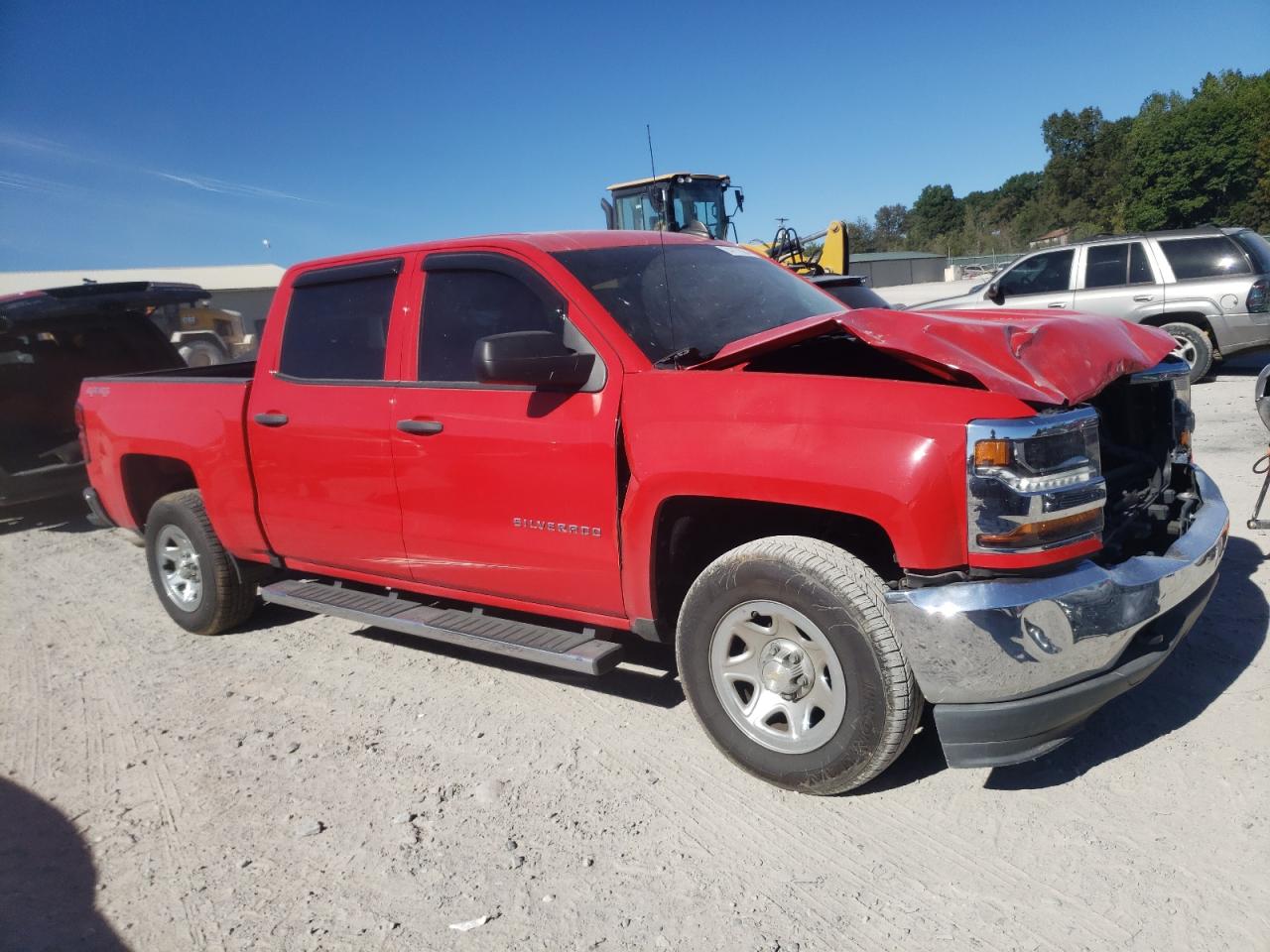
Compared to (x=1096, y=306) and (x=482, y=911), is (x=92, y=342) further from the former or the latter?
(x=1096, y=306)

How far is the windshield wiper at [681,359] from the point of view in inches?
124

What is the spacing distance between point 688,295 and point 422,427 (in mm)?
1241

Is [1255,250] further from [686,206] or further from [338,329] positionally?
[338,329]

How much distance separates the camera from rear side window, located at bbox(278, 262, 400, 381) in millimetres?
3973

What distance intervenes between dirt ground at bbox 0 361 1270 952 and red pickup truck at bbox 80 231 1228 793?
1.07 ft

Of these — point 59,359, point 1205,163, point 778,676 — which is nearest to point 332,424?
point 778,676

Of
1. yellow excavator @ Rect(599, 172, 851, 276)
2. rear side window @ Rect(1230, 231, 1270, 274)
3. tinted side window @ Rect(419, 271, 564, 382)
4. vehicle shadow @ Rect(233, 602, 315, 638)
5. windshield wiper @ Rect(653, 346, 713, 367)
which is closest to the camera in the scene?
windshield wiper @ Rect(653, 346, 713, 367)

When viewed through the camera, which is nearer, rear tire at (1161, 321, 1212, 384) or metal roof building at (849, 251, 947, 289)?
rear tire at (1161, 321, 1212, 384)

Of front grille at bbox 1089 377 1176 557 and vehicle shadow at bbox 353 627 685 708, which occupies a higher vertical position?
front grille at bbox 1089 377 1176 557

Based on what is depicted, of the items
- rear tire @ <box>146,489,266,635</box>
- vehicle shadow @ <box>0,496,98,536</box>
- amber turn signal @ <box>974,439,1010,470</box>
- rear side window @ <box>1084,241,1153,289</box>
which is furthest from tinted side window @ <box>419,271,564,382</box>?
rear side window @ <box>1084,241,1153,289</box>

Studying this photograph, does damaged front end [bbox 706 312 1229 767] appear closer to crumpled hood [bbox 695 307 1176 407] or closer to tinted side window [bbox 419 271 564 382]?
crumpled hood [bbox 695 307 1176 407]

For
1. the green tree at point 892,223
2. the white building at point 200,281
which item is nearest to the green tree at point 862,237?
the green tree at point 892,223

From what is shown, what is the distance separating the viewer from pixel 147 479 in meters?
5.41

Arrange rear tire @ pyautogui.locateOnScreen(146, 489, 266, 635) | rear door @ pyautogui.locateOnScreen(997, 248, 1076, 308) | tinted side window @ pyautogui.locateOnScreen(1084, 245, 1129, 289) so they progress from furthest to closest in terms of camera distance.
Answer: rear door @ pyautogui.locateOnScreen(997, 248, 1076, 308) < tinted side window @ pyautogui.locateOnScreen(1084, 245, 1129, 289) < rear tire @ pyautogui.locateOnScreen(146, 489, 266, 635)
